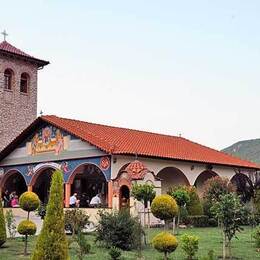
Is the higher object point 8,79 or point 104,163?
point 8,79

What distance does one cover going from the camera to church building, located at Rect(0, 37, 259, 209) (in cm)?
2398

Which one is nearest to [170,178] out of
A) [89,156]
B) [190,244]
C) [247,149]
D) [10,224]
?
[89,156]

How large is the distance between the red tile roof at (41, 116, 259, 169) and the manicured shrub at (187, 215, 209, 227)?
3339 millimetres

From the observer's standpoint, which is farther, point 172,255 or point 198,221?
point 198,221

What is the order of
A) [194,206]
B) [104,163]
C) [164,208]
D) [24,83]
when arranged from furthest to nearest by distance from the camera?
[24,83]
[194,206]
[104,163]
[164,208]

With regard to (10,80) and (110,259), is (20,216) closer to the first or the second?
(10,80)

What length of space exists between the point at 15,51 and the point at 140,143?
11.5m

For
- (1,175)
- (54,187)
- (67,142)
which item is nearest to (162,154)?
(67,142)

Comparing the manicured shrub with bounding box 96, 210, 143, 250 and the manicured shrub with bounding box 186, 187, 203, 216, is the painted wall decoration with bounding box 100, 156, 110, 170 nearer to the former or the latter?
the manicured shrub with bounding box 186, 187, 203, 216

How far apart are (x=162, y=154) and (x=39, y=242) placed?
16.8 meters

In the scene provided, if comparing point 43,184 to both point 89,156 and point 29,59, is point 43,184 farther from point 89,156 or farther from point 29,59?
point 29,59

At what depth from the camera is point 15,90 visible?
33.8 metres

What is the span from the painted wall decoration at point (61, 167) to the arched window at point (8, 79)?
5615 millimetres

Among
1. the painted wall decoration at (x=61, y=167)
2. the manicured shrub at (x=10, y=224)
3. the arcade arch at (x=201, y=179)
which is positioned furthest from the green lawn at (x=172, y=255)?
the arcade arch at (x=201, y=179)
